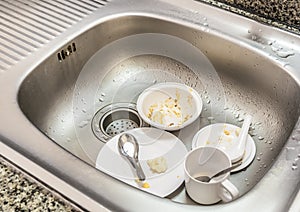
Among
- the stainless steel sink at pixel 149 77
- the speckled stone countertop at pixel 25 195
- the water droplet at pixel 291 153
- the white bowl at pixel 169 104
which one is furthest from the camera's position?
the white bowl at pixel 169 104

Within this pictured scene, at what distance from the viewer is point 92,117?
1032 millimetres

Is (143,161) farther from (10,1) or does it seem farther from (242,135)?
(10,1)

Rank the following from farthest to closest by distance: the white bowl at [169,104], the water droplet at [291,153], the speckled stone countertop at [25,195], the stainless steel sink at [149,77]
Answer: the white bowl at [169,104], the stainless steel sink at [149,77], the water droplet at [291,153], the speckled stone countertop at [25,195]

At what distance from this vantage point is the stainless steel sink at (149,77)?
0.87m

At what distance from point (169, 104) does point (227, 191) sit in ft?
1.18

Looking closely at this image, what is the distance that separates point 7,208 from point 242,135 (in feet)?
1.61

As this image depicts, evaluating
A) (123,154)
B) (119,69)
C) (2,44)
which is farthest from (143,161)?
(2,44)

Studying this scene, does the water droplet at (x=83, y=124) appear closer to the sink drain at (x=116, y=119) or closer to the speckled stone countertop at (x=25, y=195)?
the sink drain at (x=116, y=119)

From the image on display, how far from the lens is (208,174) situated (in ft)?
2.81

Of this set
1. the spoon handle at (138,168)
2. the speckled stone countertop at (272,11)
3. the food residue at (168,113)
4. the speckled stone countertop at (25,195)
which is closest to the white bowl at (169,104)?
the food residue at (168,113)

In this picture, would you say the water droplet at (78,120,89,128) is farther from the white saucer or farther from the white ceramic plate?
the white saucer

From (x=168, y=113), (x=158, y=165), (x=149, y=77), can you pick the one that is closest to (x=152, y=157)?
(x=158, y=165)

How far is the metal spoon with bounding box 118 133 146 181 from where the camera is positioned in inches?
35.3

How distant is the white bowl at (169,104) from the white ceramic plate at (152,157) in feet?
0.11
